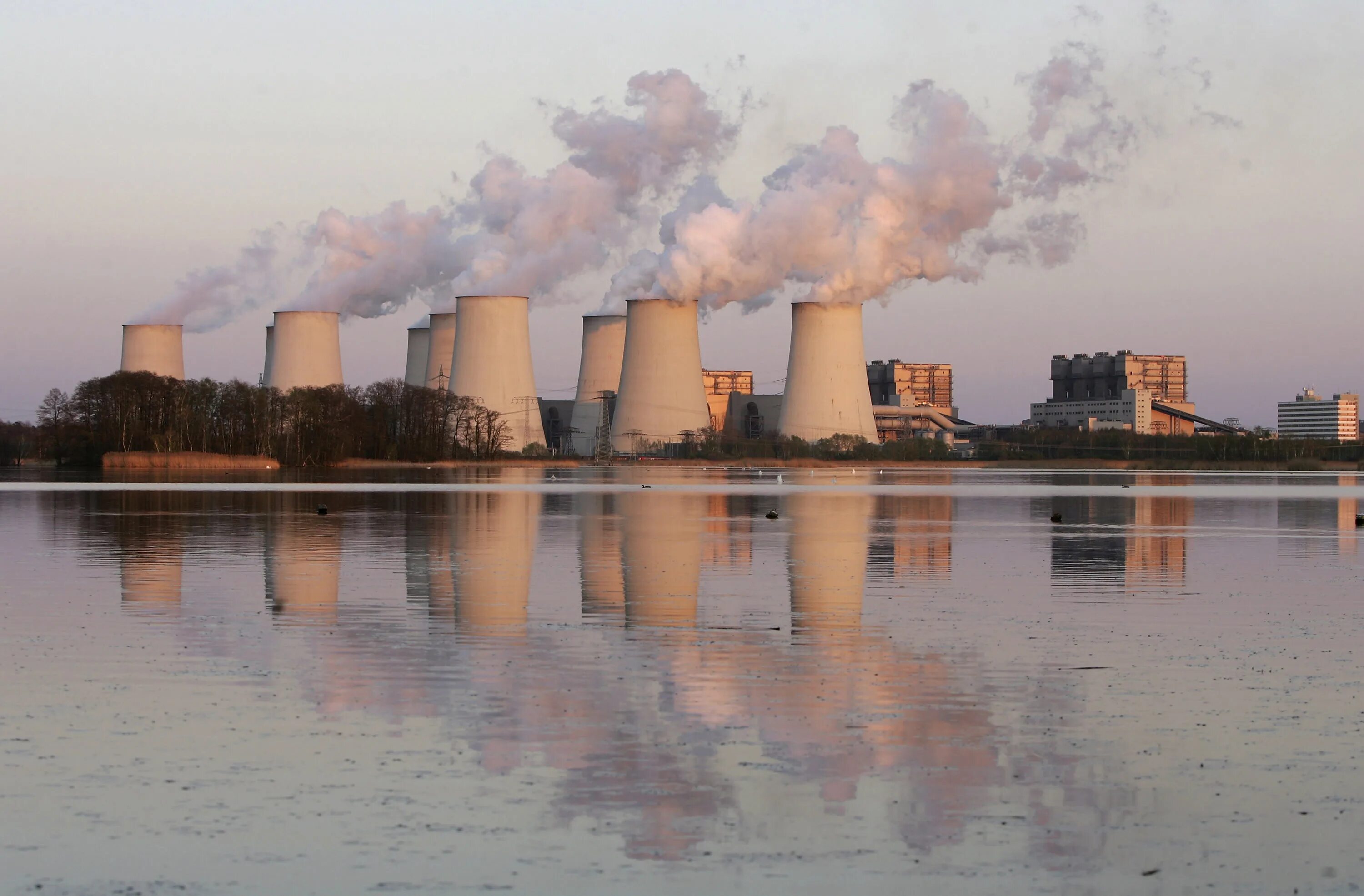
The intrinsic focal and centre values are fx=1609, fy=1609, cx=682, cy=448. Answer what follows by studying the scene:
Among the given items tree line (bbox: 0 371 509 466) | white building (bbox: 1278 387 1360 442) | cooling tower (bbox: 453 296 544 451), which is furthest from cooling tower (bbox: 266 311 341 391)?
white building (bbox: 1278 387 1360 442)

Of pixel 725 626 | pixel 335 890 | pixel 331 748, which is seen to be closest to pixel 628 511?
pixel 725 626

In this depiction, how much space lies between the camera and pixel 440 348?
86438mm

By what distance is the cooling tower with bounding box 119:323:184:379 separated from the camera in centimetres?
7956

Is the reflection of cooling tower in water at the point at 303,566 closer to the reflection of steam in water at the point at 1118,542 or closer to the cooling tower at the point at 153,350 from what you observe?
the reflection of steam in water at the point at 1118,542

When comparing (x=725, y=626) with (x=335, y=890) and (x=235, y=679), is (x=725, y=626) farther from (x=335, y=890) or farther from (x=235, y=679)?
(x=335, y=890)

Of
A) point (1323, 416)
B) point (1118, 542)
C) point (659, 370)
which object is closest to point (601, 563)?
point (1118, 542)

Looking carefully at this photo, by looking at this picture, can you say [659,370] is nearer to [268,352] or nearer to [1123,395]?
[268,352]

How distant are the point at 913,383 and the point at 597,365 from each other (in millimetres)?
84795

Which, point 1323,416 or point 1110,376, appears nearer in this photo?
point 1110,376

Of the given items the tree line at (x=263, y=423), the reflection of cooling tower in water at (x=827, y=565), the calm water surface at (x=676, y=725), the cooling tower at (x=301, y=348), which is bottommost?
the calm water surface at (x=676, y=725)

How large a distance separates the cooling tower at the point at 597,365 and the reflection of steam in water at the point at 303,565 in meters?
57.1

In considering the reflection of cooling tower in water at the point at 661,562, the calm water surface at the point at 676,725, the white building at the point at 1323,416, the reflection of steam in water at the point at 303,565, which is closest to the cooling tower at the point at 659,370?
the reflection of cooling tower in water at the point at 661,562

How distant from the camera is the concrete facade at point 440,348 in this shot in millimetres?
85625

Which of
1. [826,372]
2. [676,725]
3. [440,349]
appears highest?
[440,349]
